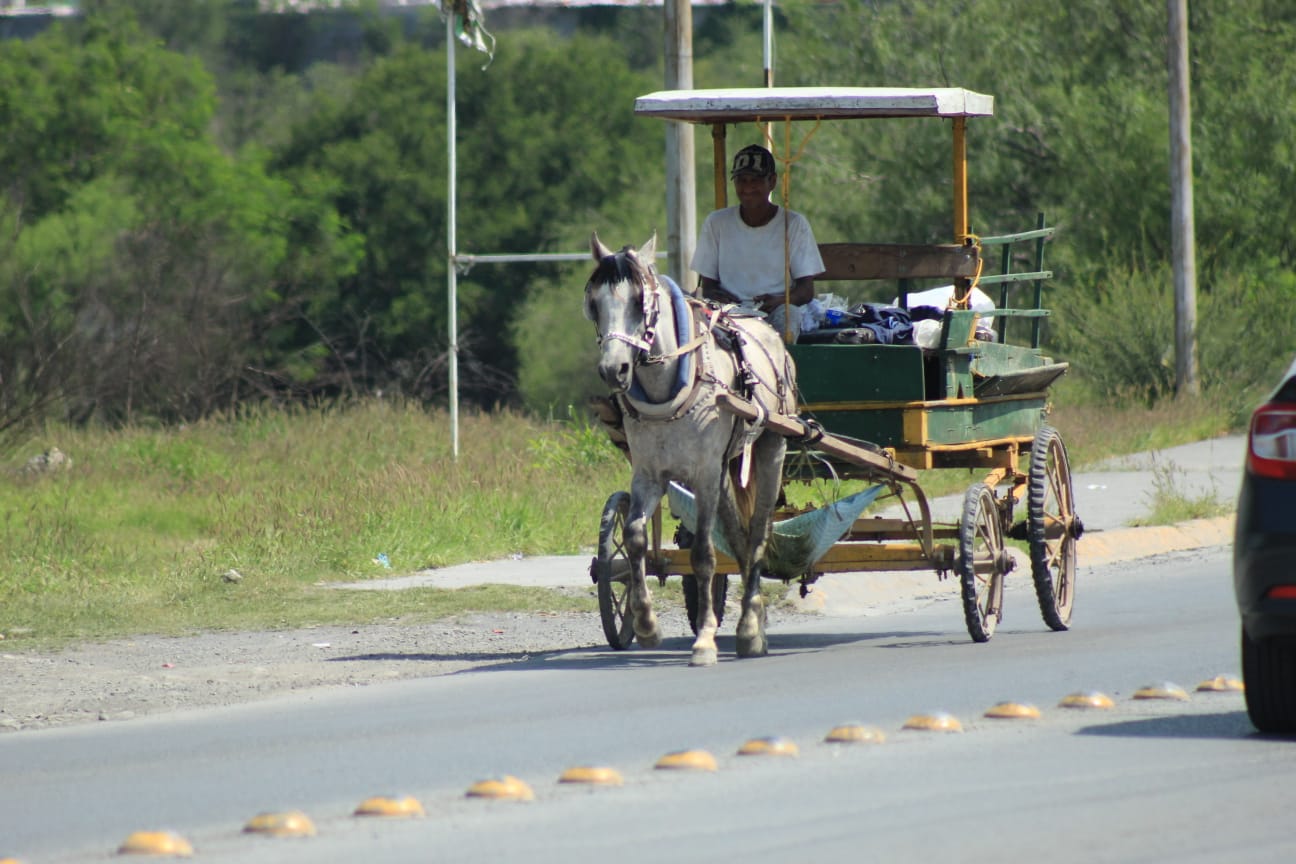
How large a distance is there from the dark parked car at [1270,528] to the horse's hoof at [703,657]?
10.6 ft

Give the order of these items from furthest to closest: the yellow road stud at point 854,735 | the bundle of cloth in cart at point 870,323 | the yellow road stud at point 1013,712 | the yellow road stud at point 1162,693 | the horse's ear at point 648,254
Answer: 1. the bundle of cloth in cart at point 870,323
2. the horse's ear at point 648,254
3. the yellow road stud at point 1162,693
4. the yellow road stud at point 1013,712
5. the yellow road stud at point 854,735

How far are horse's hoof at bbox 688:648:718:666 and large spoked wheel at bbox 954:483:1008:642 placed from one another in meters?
1.30

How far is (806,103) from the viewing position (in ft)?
36.9

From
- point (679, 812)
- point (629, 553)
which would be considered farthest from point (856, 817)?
point (629, 553)

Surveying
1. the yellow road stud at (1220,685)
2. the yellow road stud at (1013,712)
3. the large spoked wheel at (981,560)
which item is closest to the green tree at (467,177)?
the large spoked wheel at (981,560)

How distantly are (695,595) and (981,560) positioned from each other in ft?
5.16

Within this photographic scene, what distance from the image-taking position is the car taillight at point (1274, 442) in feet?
24.8

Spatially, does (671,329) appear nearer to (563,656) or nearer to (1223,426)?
(563,656)

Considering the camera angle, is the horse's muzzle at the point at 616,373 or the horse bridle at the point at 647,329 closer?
the horse's muzzle at the point at 616,373

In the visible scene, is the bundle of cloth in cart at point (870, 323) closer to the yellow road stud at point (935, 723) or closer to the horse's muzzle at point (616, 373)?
the horse's muzzle at point (616, 373)

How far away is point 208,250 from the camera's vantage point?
4156cm

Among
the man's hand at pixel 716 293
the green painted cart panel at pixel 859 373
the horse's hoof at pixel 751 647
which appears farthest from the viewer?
the man's hand at pixel 716 293

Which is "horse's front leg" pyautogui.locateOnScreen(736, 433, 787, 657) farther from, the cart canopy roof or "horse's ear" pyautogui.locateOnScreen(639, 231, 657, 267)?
the cart canopy roof

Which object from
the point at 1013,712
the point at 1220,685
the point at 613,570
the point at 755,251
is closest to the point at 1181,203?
the point at 755,251
